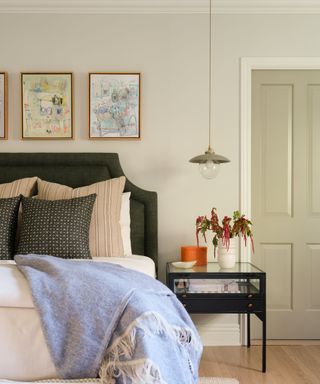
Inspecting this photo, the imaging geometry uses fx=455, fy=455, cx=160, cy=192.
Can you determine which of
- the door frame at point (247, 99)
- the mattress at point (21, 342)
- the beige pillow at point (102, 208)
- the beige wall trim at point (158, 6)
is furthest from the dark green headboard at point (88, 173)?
the mattress at point (21, 342)

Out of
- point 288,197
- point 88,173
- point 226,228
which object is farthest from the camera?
point 288,197

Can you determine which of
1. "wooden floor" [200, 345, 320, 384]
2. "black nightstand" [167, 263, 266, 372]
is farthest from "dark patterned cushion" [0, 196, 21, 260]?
"wooden floor" [200, 345, 320, 384]

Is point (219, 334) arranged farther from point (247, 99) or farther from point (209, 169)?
point (247, 99)

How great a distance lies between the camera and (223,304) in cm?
299

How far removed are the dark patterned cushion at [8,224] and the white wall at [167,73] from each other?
74 centimetres

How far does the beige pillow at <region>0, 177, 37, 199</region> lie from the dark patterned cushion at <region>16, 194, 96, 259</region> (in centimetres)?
27

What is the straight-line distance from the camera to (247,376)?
9.31 feet

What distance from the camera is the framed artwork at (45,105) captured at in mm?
3506

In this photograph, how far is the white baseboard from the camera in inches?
137

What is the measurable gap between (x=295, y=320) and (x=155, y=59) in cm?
232

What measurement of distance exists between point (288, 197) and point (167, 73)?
53.5 inches

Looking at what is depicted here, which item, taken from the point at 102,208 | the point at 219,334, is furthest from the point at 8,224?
the point at 219,334

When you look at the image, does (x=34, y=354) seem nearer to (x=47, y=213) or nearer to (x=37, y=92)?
(x=47, y=213)

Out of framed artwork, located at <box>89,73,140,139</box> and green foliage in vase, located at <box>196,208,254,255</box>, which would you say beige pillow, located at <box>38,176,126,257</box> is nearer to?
framed artwork, located at <box>89,73,140,139</box>
